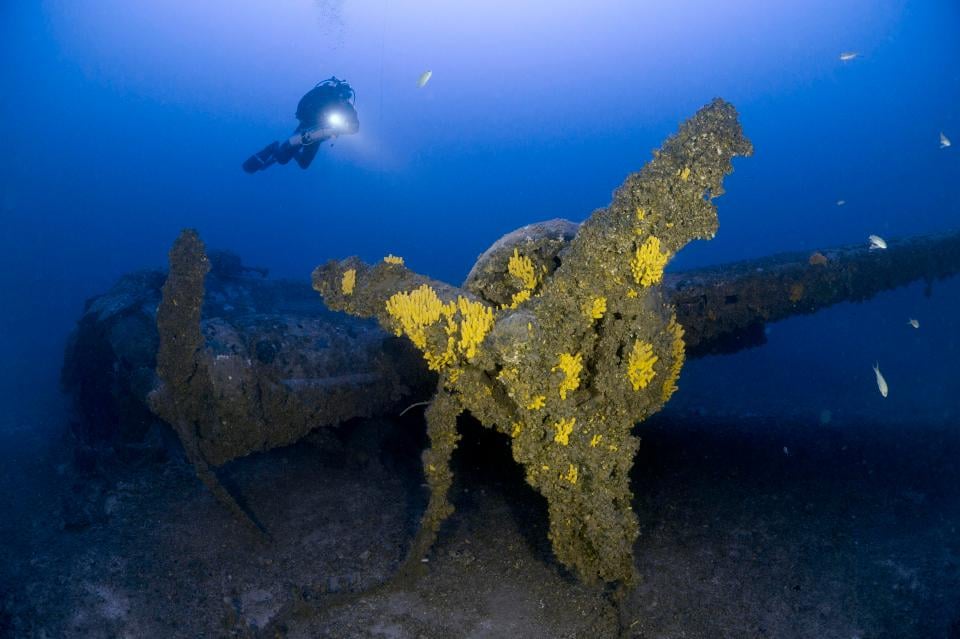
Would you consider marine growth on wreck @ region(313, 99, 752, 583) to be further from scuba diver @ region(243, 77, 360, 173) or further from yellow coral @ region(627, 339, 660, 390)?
scuba diver @ region(243, 77, 360, 173)

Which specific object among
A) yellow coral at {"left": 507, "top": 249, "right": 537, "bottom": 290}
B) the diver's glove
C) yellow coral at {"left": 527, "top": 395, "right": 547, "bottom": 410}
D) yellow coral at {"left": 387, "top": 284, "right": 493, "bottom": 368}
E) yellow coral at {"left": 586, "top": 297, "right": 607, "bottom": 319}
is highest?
the diver's glove

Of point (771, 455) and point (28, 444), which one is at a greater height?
point (28, 444)

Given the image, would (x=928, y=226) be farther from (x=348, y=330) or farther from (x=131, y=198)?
(x=131, y=198)

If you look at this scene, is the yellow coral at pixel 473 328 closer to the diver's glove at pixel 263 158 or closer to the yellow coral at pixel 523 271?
the yellow coral at pixel 523 271

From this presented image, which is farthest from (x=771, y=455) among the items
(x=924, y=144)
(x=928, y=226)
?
(x=924, y=144)

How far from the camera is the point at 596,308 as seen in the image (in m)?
4.37

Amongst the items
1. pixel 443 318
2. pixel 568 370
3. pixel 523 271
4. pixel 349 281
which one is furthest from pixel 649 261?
pixel 349 281

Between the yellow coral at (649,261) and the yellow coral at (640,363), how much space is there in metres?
0.64

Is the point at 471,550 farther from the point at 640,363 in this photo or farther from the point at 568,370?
the point at 640,363

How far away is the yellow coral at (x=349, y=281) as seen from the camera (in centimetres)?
491

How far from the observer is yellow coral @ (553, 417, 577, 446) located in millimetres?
4238

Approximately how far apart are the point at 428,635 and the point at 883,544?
5238 millimetres

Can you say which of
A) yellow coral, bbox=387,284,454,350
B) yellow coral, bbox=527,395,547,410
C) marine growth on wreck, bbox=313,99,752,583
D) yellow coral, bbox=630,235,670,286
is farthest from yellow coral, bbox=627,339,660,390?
yellow coral, bbox=387,284,454,350

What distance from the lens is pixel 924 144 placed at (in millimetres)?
102812
